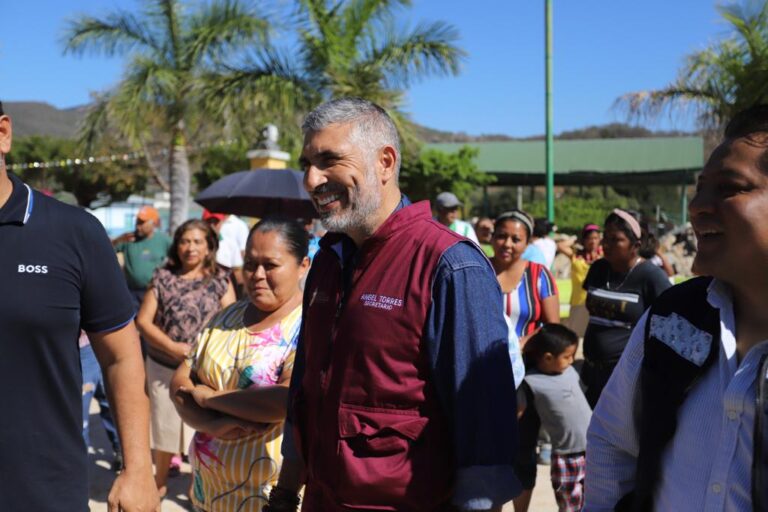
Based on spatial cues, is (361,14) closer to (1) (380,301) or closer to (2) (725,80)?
(2) (725,80)

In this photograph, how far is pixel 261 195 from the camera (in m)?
7.57

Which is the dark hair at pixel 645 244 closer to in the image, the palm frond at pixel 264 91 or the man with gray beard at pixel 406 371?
the man with gray beard at pixel 406 371

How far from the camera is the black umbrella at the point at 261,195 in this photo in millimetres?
7605

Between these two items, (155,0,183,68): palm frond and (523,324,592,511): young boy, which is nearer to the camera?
(523,324,592,511): young boy

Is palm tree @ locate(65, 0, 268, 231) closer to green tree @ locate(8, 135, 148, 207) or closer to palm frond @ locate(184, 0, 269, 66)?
palm frond @ locate(184, 0, 269, 66)

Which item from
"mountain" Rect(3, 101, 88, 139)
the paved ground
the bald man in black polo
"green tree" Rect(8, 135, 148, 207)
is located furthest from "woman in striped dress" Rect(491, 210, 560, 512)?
"mountain" Rect(3, 101, 88, 139)

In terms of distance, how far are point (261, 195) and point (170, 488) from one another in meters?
3.01

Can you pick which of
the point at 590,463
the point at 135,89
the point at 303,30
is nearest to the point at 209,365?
the point at 590,463

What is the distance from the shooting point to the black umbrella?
7605 mm

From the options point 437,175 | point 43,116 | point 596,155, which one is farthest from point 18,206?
point 43,116

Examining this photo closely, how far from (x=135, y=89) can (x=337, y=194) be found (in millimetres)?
15985

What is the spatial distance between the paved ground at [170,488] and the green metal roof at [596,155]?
1408 inches

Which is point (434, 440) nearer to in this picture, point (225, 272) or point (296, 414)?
point (296, 414)

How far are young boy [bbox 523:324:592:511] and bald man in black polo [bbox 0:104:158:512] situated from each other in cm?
263
